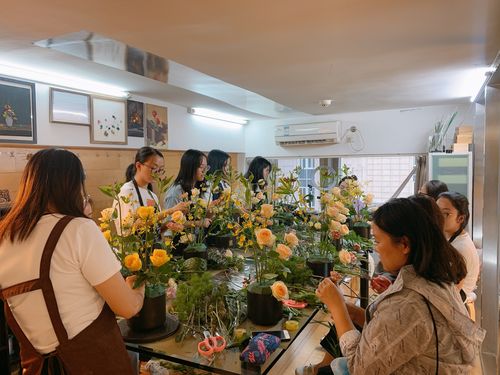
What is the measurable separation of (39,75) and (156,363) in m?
2.69

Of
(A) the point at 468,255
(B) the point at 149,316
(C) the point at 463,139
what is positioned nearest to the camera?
(B) the point at 149,316

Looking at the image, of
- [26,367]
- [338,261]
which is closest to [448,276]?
[338,261]

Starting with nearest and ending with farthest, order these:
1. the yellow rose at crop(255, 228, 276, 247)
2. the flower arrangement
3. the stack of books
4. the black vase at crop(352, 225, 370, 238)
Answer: the yellow rose at crop(255, 228, 276, 247), the black vase at crop(352, 225, 370, 238), the flower arrangement, the stack of books

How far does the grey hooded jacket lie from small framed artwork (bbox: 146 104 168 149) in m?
3.70

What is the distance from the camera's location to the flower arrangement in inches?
111

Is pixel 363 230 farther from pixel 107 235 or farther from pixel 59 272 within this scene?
pixel 59 272

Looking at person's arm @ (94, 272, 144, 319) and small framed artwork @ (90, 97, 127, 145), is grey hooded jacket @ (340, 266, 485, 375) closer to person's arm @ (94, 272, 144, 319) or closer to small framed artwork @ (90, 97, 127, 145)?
person's arm @ (94, 272, 144, 319)

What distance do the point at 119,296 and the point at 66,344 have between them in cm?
20

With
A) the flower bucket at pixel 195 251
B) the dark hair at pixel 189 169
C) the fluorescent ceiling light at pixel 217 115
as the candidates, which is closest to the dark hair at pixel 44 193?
the flower bucket at pixel 195 251

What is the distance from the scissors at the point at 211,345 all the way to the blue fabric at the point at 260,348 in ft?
0.25

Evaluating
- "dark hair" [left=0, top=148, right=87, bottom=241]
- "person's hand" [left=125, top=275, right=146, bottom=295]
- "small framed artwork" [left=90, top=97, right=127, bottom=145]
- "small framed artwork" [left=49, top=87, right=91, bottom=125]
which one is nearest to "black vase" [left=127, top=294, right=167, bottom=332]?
"person's hand" [left=125, top=275, right=146, bottom=295]

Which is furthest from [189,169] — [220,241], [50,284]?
[50,284]

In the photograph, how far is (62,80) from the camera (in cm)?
317

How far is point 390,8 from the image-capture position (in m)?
1.64
